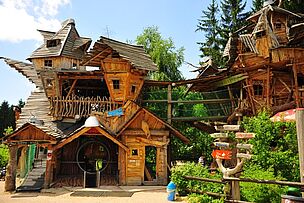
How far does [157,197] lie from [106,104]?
6850mm

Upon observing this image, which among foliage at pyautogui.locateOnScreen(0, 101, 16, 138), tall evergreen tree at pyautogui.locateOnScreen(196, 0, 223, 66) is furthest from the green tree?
foliage at pyautogui.locateOnScreen(0, 101, 16, 138)

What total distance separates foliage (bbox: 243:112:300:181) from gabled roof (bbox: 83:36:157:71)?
7602 millimetres

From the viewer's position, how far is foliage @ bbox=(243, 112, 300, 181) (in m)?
11.0

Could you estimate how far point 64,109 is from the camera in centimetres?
1739

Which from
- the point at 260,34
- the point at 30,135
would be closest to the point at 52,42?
the point at 30,135

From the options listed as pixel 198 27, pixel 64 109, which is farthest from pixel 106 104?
pixel 198 27

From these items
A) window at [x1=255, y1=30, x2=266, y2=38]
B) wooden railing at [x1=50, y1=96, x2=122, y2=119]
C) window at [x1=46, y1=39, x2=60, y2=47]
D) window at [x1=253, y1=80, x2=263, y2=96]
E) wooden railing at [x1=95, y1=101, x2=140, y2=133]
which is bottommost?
wooden railing at [x1=95, y1=101, x2=140, y2=133]

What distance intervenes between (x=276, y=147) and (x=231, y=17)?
76.5 ft

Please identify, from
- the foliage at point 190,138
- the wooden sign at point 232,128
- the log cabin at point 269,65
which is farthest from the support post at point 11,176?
the log cabin at point 269,65

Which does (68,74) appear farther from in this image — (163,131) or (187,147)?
(187,147)

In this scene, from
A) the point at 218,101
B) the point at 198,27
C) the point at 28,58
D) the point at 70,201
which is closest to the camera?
the point at 70,201

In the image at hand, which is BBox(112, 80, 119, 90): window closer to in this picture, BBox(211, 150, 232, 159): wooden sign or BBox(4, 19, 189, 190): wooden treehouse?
BBox(4, 19, 189, 190): wooden treehouse

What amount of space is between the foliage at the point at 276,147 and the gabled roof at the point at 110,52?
7.60m

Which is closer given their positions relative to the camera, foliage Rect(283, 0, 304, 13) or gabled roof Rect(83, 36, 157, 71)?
gabled roof Rect(83, 36, 157, 71)
